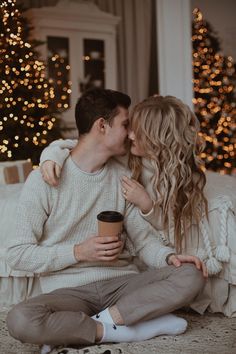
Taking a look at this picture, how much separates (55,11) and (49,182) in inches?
148

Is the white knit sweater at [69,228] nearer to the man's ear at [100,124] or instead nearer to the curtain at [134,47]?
the man's ear at [100,124]

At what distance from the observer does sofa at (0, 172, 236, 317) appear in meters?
2.21

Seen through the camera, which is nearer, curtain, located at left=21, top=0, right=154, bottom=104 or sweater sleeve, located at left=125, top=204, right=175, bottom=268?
sweater sleeve, located at left=125, top=204, right=175, bottom=268

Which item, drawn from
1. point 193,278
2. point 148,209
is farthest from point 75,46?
point 193,278

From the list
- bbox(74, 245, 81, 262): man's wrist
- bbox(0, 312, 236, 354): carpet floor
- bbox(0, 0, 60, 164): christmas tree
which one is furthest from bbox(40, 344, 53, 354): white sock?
bbox(0, 0, 60, 164): christmas tree

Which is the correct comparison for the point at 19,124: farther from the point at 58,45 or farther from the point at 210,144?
the point at 210,144

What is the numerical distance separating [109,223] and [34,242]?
31 cm

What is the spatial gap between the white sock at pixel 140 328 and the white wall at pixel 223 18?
546cm

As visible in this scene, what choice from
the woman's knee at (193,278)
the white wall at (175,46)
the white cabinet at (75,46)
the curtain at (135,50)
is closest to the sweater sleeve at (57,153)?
the woman's knee at (193,278)

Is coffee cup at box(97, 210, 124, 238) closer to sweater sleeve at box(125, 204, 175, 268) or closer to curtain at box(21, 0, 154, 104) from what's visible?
sweater sleeve at box(125, 204, 175, 268)

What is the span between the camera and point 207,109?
6.00 metres

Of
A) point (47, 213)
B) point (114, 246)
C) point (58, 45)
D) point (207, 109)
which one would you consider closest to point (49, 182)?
point (47, 213)

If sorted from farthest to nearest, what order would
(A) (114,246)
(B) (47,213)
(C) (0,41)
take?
(C) (0,41) < (B) (47,213) < (A) (114,246)

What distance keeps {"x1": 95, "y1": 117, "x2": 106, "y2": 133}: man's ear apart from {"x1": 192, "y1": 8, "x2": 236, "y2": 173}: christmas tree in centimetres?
395
